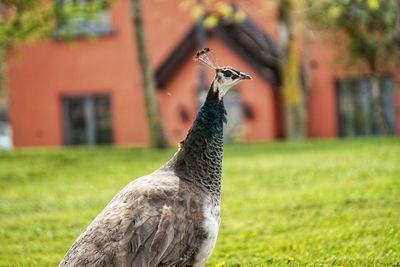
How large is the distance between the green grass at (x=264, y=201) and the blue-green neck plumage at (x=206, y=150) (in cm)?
156

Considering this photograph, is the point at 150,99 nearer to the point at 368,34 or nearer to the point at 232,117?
the point at 368,34

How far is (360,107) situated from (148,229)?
23655 mm

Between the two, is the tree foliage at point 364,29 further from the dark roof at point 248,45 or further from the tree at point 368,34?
the dark roof at point 248,45

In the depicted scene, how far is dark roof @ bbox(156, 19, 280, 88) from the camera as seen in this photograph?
26.9m

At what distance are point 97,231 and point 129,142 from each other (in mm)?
25573

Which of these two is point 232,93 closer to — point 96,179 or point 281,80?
point 281,80

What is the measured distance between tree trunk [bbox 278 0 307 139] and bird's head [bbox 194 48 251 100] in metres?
18.3

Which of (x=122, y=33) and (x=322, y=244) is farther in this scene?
(x=122, y=33)

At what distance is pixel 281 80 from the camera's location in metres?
27.2

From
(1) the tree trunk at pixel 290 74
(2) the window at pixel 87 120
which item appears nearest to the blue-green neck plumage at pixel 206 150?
(1) the tree trunk at pixel 290 74

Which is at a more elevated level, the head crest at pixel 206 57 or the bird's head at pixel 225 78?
the head crest at pixel 206 57

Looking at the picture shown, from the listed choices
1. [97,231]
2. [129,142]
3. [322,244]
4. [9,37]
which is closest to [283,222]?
[322,244]

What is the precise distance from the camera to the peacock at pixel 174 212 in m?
4.98

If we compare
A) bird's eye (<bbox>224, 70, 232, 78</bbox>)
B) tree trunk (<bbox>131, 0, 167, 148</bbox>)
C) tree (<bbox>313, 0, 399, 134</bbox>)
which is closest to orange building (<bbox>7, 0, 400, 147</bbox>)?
tree (<bbox>313, 0, 399, 134</bbox>)
